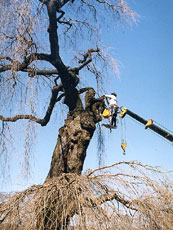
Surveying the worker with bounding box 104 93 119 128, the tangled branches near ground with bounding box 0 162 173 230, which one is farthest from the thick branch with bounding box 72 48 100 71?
the tangled branches near ground with bounding box 0 162 173 230

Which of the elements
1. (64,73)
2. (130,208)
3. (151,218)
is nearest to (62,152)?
(64,73)

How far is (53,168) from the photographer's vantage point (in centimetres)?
410

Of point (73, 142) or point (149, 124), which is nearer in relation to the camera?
point (73, 142)

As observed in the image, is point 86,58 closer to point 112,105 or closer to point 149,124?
point 112,105

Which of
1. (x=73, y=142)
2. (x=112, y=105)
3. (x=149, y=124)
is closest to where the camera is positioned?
(x=73, y=142)

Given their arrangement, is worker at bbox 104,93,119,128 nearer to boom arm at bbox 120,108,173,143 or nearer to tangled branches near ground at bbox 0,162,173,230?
boom arm at bbox 120,108,173,143

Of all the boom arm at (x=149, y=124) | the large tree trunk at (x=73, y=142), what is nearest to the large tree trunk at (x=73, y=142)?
the large tree trunk at (x=73, y=142)

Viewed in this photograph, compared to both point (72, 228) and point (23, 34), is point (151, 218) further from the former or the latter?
point (23, 34)

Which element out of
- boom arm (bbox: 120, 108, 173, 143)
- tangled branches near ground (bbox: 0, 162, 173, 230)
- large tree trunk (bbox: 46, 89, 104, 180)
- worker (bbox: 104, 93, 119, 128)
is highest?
boom arm (bbox: 120, 108, 173, 143)

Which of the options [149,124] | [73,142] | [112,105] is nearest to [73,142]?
[73,142]

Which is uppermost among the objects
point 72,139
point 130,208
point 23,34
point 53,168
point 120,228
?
point 23,34

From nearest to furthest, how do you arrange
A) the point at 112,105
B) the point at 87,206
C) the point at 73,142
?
the point at 87,206 → the point at 73,142 → the point at 112,105

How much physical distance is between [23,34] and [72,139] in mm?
1680

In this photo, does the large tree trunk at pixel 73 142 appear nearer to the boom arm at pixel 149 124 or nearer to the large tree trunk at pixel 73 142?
the large tree trunk at pixel 73 142
